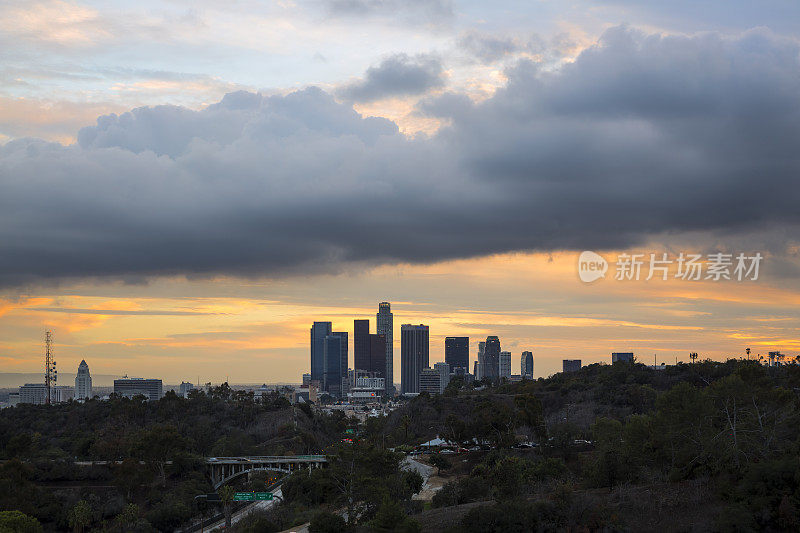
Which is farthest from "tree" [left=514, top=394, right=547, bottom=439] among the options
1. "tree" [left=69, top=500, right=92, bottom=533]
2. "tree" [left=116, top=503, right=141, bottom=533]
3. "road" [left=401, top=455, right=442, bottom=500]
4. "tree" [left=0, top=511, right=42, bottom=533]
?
"tree" [left=0, top=511, right=42, bottom=533]

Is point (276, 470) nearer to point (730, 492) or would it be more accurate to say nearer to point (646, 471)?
point (646, 471)

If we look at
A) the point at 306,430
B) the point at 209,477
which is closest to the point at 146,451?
the point at 209,477

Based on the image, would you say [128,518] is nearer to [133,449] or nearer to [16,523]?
[133,449]

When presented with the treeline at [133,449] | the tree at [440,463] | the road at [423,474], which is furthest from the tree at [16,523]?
the tree at [440,463]

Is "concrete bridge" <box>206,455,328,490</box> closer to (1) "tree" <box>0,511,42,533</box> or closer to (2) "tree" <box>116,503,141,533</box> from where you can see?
(2) "tree" <box>116,503,141,533</box>

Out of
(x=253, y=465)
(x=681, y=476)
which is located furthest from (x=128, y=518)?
(x=681, y=476)

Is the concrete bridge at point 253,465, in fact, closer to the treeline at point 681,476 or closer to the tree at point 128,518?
the tree at point 128,518

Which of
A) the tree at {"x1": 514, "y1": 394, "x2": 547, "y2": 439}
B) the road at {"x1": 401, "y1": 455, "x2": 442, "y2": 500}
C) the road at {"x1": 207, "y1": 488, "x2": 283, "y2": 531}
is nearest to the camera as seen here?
the road at {"x1": 401, "y1": 455, "x2": 442, "y2": 500}
